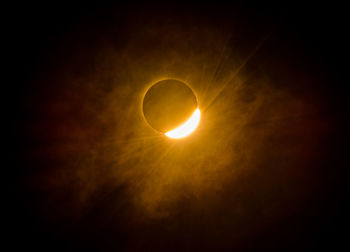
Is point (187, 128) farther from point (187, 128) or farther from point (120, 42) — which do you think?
point (120, 42)

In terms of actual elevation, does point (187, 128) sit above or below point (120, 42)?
below

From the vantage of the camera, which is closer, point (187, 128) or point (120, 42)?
point (120, 42)

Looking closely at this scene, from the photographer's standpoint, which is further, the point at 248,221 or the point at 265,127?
the point at 248,221

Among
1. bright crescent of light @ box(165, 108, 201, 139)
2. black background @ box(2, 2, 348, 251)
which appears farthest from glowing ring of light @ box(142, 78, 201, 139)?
black background @ box(2, 2, 348, 251)

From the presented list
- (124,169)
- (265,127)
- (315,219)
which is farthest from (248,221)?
(124,169)

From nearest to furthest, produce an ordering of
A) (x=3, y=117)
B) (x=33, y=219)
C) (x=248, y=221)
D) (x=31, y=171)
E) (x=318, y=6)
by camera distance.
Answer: (x=318, y=6), (x=3, y=117), (x=31, y=171), (x=33, y=219), (x=248, y=221)

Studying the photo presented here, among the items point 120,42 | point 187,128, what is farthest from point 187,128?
point 120,42

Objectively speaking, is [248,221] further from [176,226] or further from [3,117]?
[3,117]
